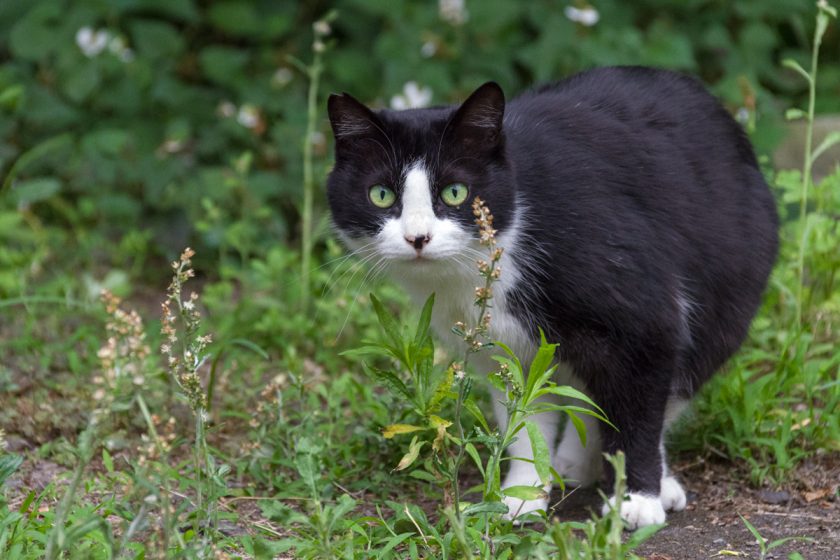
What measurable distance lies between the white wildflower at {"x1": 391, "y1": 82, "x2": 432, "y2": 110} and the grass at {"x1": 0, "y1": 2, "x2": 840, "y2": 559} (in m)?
0.73

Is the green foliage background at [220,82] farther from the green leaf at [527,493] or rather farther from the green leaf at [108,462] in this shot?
the green leaf at [527,493]

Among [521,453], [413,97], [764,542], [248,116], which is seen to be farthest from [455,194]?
[248,116]

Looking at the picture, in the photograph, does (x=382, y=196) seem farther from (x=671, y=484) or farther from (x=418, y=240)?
(x=671, y=484)

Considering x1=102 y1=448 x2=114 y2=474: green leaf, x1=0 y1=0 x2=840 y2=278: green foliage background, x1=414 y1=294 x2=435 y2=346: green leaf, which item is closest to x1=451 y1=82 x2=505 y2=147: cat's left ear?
x1=414 y1=294 x2=435 y2=346: green leaf

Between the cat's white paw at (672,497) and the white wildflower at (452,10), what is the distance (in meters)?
2.71

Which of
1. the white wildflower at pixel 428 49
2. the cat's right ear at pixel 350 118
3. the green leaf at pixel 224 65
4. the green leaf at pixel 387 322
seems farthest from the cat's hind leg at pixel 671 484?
the green leaf at pixel 224 65

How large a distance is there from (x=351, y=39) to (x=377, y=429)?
2.75 meters

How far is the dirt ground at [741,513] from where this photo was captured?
255 centimetres

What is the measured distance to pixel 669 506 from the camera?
2914 millimetres

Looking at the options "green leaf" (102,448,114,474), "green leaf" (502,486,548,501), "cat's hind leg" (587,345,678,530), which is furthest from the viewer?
"green leaf" (102,448,114,474)

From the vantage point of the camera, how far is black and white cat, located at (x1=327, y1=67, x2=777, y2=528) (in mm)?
2670

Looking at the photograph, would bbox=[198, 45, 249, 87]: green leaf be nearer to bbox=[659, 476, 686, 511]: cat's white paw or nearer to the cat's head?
the cat's head

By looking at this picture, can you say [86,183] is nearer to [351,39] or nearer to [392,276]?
[351,39]

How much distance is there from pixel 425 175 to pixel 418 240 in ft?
0.59
